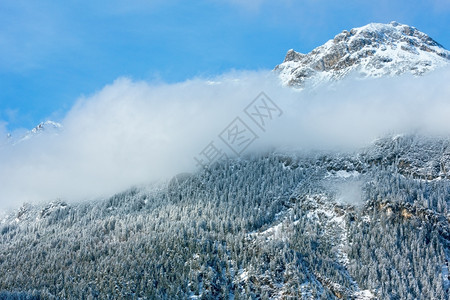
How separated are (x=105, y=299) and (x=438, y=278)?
156756 mm

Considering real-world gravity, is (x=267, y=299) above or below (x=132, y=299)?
below

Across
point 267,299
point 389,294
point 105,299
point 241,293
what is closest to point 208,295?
point 241,293

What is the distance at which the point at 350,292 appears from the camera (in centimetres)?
19450

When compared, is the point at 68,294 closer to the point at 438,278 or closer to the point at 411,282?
the point at 411,282

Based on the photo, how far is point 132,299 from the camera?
190 meters

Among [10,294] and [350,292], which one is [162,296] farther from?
[350,292]

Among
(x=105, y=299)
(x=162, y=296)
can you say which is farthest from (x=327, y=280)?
(x=105, y=299)

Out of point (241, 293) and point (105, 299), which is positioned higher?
point (105, 299)

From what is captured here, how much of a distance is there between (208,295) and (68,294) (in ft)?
220

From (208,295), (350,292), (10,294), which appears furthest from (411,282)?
(10,294)

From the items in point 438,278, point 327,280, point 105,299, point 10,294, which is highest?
point 10,294

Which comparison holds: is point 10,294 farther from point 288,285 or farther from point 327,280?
point 327,280

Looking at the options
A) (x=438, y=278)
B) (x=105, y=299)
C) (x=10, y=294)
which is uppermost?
(x=10, y=294)

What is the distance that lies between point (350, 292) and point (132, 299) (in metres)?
102
